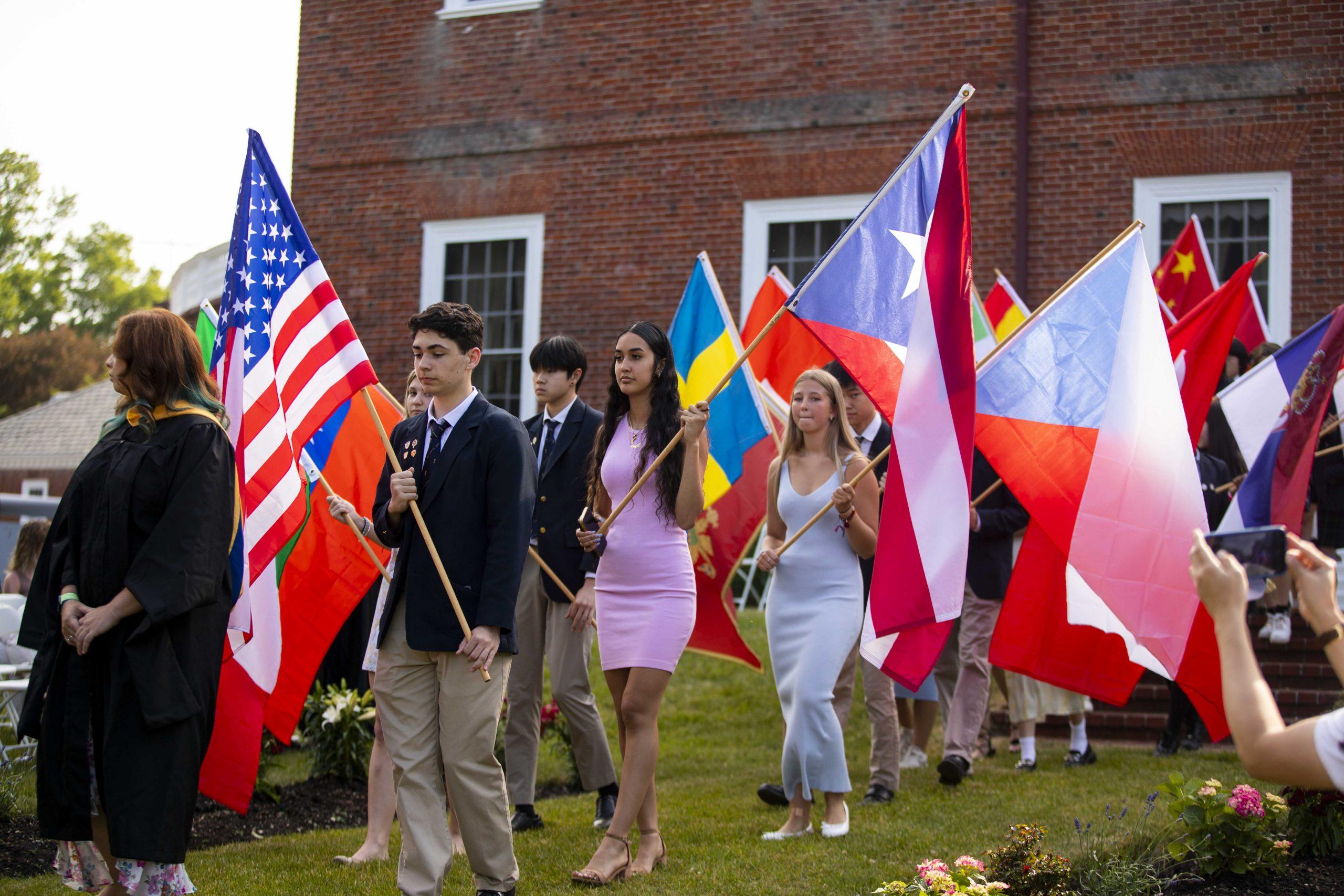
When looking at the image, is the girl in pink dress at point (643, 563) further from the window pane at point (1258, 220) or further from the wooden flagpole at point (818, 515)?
the window pane at point (1258, 220)

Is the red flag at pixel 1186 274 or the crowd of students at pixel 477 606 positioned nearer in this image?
the crowd of students at pixel 477 606

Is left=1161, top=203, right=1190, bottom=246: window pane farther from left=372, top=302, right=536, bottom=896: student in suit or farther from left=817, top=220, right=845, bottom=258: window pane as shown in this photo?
left=372, top=302, right=536, bottom=896: student in suit

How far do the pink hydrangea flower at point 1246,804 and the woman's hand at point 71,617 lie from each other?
4.00 meters

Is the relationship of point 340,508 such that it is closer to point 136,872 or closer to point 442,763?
point 442,763

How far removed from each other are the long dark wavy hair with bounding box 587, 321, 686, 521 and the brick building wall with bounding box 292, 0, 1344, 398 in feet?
24.9

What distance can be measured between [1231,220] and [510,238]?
7367 mm

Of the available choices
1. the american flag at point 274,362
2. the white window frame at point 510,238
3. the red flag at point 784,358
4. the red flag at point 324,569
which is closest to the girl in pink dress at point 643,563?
the american flag at point 274,362

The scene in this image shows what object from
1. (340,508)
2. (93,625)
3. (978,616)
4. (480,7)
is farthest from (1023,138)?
(93,625)

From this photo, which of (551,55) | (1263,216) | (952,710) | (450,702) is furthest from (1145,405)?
(551,55)

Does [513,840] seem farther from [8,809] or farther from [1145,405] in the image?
[1145,405]

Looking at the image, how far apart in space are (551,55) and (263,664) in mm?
10257

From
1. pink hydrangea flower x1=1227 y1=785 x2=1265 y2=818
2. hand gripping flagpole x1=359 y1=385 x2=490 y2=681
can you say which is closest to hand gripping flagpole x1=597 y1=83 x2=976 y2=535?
hand gripping flagpole x1=359 y1=385 x2=490 y2=681

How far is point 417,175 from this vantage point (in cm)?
1448

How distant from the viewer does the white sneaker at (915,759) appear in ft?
24.7
